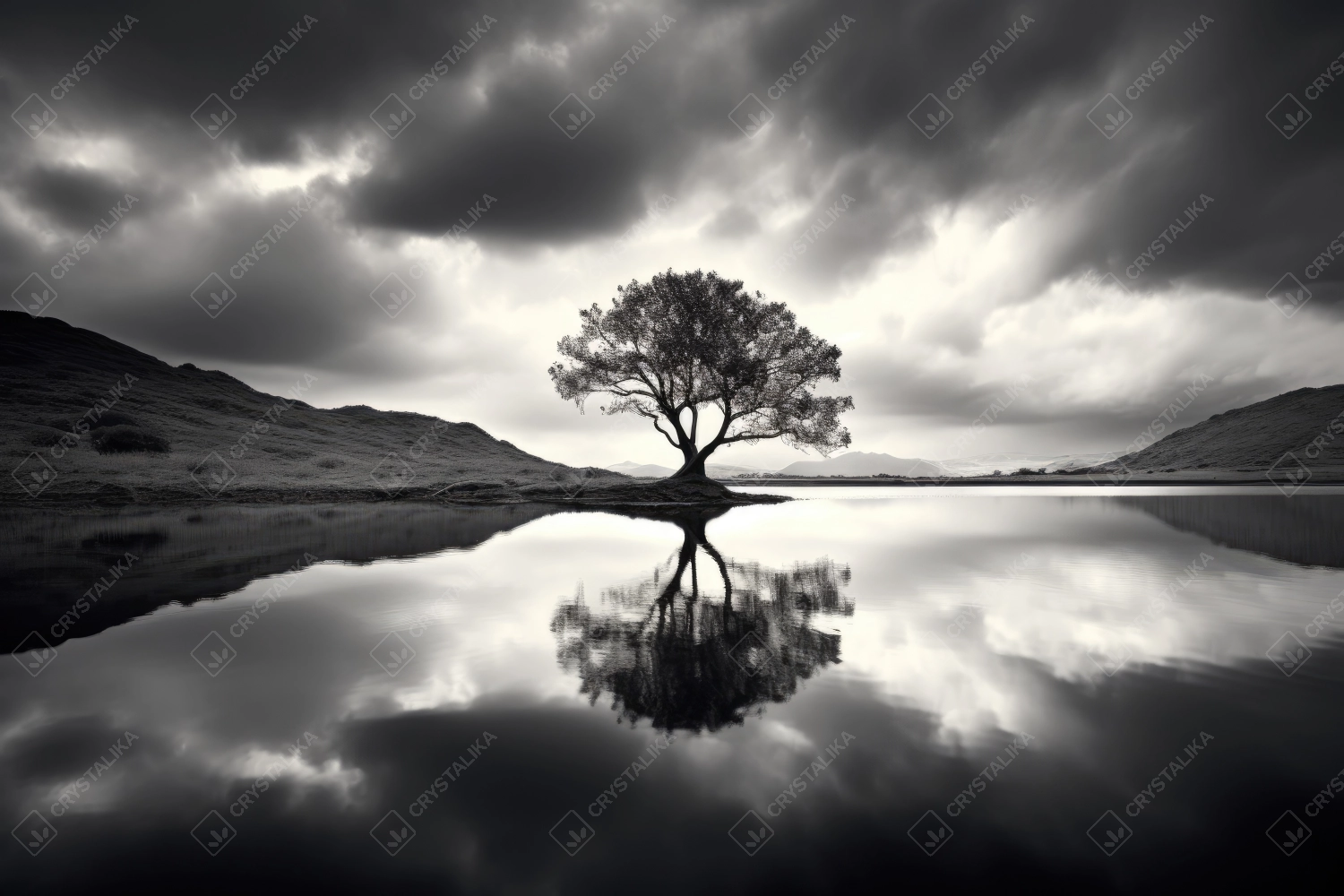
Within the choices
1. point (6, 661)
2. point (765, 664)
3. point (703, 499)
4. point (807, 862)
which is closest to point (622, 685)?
point (765, 664)

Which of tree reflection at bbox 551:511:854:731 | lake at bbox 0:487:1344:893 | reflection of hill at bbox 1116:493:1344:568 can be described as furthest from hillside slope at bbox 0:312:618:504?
reflection of hill at bbox 1116:493:1344:568

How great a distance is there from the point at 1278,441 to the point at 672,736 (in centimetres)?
21798

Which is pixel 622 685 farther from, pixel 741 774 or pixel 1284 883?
pixel 1284 883

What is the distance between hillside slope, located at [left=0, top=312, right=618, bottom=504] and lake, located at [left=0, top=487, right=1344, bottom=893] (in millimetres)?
31690

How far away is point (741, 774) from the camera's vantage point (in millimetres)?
3770

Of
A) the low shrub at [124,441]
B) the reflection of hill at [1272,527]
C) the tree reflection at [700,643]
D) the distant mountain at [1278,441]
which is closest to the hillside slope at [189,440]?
the low shrub at [124,441]

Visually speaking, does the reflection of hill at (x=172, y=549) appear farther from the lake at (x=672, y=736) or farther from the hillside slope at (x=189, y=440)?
the hillside slope at (x=189, y=440)

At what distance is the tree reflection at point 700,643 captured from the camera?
4977 mm

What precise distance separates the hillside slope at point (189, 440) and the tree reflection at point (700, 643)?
3302 cm

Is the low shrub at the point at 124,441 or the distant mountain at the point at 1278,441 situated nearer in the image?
the low shrub at the point at 124,441

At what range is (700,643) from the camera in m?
6.52

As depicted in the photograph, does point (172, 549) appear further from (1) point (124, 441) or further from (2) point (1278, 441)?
(2) point (1278, 441)

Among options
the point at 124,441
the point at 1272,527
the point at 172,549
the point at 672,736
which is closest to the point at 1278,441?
the point at 1272,527

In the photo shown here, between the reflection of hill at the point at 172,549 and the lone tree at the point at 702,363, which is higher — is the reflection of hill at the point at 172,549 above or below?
below
